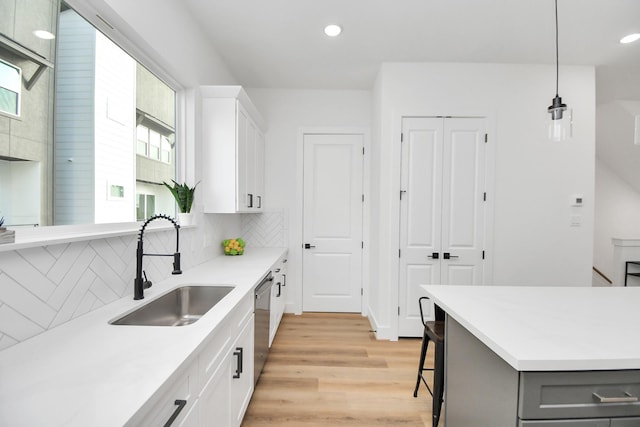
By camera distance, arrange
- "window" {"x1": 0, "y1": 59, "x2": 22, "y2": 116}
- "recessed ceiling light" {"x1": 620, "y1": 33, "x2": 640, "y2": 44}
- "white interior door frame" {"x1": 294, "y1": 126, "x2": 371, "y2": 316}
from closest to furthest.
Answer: "window" {"x1": 0, "y1": 59, "x2": 22, "y2": 116}
"recessed ceiling light" {"x1": 620, "y1": 33, "x2": 640, "y2": 44}
"white interior door frame" {"x1": 294, "y1": 126, "x2": 371, "y2": 316}

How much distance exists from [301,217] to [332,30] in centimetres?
210

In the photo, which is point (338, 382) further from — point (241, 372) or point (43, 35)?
point (43, 35)

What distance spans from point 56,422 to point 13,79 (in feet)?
3.81

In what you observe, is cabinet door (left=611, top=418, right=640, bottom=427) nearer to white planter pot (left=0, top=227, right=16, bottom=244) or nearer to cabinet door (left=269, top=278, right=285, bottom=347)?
white planter pot (left=0, top=227, right=16, bottom=244)

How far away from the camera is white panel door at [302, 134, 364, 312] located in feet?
12.6

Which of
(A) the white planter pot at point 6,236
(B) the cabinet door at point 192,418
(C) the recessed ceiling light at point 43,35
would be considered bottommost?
(B) the cabinet door at point 192,418

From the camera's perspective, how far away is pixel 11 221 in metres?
1.09

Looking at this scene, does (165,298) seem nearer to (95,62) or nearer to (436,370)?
(95,62)

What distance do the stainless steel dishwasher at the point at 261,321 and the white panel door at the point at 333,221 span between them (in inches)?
55.4

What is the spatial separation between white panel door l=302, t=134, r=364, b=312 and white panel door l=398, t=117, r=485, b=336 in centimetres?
84

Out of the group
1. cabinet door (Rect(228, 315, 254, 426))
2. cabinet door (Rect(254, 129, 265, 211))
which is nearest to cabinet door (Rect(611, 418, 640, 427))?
cabinet door (Rect(228, 315, 254, 426))

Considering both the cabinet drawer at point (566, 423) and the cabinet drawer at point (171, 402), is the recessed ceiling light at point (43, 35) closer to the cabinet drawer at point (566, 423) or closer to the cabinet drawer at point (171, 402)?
the cabinet drawer at point (171, 402)

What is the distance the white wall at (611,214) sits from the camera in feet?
16.0

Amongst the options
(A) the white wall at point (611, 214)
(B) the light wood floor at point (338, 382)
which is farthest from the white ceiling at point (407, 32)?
(B) the light wood floor at point (338, 382)
